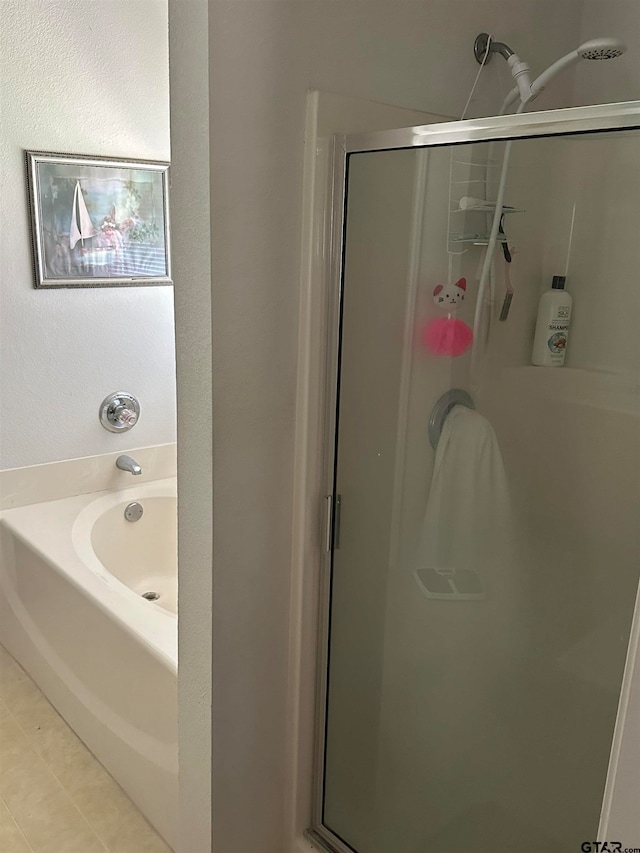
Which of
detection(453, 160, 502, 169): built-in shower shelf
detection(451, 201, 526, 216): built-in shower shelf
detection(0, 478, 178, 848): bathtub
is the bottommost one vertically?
detection(0, 478, 178, 848): bathtub

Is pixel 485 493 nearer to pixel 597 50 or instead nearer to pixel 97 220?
pixel 597 50

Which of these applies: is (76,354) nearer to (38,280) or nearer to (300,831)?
(38,280)

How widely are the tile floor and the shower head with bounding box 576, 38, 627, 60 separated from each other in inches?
78.2

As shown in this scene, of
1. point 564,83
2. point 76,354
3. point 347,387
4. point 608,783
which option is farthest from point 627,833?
point 76,354

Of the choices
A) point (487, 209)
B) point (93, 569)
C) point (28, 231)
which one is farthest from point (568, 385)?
point (28, 231)

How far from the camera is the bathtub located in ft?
5.89

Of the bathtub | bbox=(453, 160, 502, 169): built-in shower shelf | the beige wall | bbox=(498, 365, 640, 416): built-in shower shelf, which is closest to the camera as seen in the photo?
the beige wall

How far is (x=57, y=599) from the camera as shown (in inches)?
86.7

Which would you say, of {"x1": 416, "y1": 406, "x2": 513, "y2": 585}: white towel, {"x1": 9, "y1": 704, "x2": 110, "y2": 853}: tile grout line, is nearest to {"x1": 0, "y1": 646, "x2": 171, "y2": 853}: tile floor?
{"x1": 9, "y1": 704, "x2": 110, "y2": 853}: tile grout line

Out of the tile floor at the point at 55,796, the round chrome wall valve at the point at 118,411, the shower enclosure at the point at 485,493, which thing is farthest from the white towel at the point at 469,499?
the round chrome wall valve at the point at 118,411

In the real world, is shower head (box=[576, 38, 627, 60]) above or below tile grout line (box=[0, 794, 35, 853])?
above

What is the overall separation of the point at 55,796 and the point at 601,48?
2.17 metres

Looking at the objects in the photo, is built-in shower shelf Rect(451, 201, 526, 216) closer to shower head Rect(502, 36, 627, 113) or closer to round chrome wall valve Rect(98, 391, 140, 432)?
shower head Rect(502, 36, 627, 113)

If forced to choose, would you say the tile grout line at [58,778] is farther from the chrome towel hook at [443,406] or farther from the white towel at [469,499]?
the chrome towel hook at [443,406]
